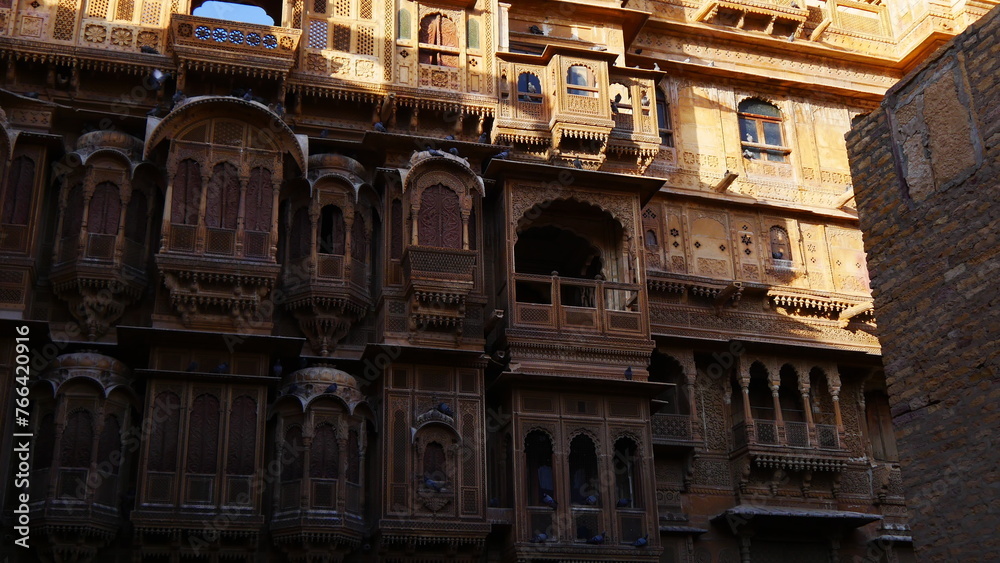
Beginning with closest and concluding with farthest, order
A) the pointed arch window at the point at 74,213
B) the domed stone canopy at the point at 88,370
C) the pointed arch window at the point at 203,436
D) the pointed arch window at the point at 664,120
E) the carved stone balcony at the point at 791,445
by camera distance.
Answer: the domed stone canopy at the point at 88,370
the pointed arch window at the point at 203,436
the pointed arch window at the point at 74,213
the carved stone balcony at the point at 791,445
the pointed arch window at the point at 664,120

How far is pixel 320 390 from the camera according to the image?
633 inches

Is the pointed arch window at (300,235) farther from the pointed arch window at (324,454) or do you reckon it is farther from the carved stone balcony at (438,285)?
the pointed arch window at (324,454)

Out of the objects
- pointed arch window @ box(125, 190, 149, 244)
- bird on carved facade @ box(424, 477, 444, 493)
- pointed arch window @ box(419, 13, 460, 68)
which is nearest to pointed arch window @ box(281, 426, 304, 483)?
bird on carved facade @ box(424, 477, 444, 493)

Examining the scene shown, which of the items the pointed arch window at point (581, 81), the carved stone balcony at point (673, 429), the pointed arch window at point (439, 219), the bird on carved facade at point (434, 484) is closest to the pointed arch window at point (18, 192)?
the pointed arch window at point (439, 219)

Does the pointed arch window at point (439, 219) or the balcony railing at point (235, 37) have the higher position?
the balcony railing at point (235, 37)

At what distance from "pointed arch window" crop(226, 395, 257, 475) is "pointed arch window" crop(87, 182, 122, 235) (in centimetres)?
321

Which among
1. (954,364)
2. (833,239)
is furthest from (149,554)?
(833,239)

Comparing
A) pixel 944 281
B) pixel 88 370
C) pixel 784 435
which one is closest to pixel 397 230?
pixel 88 370

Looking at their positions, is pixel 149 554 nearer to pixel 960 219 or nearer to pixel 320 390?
pixel 320 390

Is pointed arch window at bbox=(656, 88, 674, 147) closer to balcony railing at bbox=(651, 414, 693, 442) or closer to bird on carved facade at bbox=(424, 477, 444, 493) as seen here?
balcony railing at bbox=(651, 414, 693, 442)

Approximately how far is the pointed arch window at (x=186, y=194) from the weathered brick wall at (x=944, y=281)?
9.69 m

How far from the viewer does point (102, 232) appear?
16297 mm

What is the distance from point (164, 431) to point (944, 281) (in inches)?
406

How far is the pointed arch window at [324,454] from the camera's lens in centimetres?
1576
